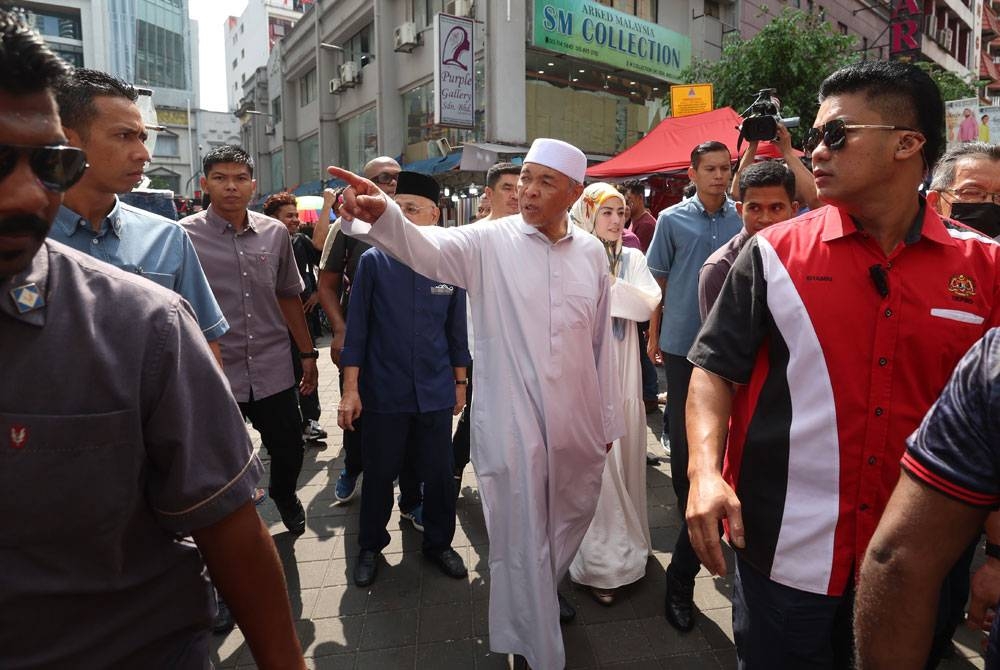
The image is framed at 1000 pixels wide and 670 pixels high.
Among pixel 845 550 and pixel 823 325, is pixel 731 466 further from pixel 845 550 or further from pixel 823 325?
pixel 823 325

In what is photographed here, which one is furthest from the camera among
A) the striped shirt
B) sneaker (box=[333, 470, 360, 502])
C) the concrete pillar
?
the concrete pillar

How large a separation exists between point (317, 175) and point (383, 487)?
2606 centimetres

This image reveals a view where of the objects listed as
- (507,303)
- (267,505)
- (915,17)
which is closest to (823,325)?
(507,303)

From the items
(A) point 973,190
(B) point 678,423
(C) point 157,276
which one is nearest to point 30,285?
(C) point 157,276

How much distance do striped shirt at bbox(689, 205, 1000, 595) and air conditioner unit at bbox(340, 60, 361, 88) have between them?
2244 cm

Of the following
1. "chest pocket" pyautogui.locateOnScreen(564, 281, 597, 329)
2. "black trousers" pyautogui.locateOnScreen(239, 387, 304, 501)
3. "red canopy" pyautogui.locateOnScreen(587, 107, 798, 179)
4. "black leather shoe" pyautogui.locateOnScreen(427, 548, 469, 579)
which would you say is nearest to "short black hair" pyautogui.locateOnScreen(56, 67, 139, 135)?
"black trousers" pyautogui.locateOnScreen(239, 387, 304, 501)

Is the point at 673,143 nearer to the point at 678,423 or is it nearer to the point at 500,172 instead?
the point at 500,172

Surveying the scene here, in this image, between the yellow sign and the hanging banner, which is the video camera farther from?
the hanging banner

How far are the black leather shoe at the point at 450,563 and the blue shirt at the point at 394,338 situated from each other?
0.80 m

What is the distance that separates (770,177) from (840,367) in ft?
5.20

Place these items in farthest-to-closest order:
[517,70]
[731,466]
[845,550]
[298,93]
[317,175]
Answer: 1. [298,93]
2. [317,175]
3. [517,70]
4. [731,466]
5. [845,550]

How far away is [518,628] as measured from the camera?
252 centimetres

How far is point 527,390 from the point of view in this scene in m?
2.58

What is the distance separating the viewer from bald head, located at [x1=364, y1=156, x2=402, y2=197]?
14.9 feet
